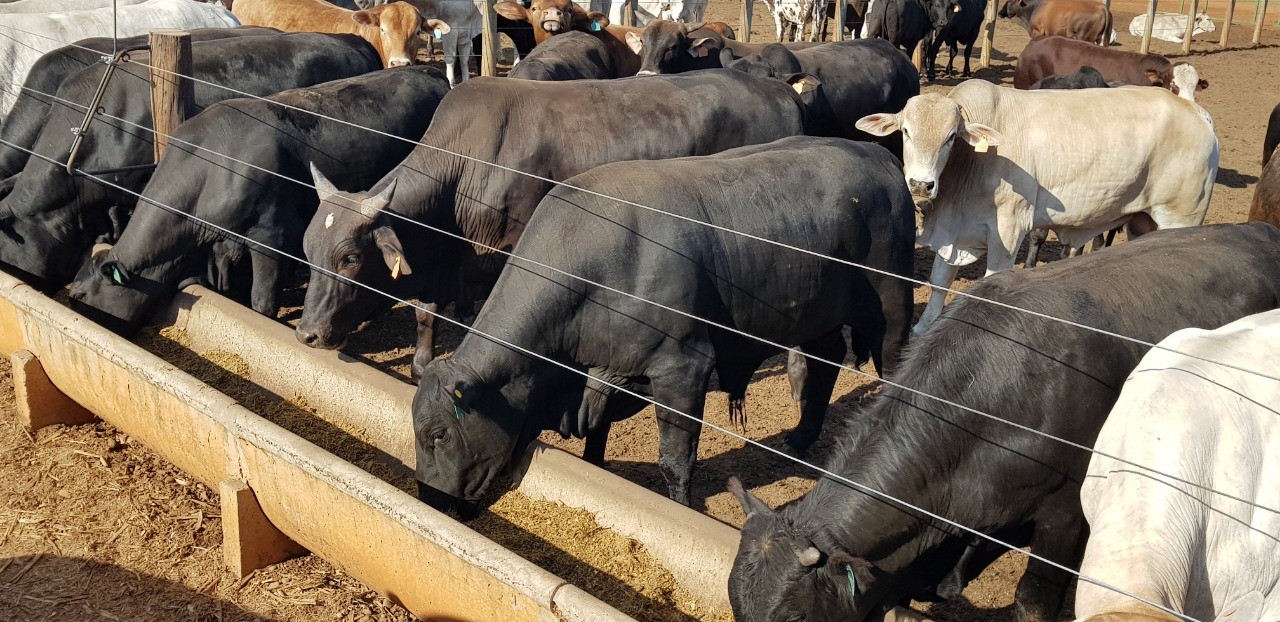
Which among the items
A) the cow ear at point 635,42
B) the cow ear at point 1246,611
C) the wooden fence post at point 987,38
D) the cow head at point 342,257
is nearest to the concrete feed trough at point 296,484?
the cow head at point 342,257

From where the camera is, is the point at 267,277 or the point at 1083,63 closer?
the point at 267,277

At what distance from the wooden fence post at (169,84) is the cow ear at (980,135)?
5.46m

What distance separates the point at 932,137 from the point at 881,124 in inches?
24.0

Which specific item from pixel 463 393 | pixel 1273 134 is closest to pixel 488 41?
pixel 463 393

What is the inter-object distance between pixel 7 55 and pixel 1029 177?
30.8ft

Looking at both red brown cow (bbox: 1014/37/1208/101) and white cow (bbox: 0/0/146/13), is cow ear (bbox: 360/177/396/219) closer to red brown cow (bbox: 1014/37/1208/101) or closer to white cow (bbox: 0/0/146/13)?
white cow (bbox: 0/0/146/13)

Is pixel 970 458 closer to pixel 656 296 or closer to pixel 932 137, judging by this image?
pixel 656 296

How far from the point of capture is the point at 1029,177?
7711 mm

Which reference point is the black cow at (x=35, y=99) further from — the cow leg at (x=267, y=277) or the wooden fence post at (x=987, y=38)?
the wooden fence post at (x=987, y=38)

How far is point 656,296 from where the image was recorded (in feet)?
17.3

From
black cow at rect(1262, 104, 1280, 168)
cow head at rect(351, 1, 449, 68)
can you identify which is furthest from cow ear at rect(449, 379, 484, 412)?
black cow at rect(1262, 104, 1280, 168)

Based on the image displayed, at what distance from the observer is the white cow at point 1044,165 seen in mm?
7695

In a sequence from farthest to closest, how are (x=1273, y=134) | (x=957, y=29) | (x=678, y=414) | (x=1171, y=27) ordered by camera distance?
(x=1171, y=27) → (x=957, y=29) → (x=1273, y=134) → (x=678, y=414)

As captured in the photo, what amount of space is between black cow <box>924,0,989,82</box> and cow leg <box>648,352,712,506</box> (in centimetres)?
1515
